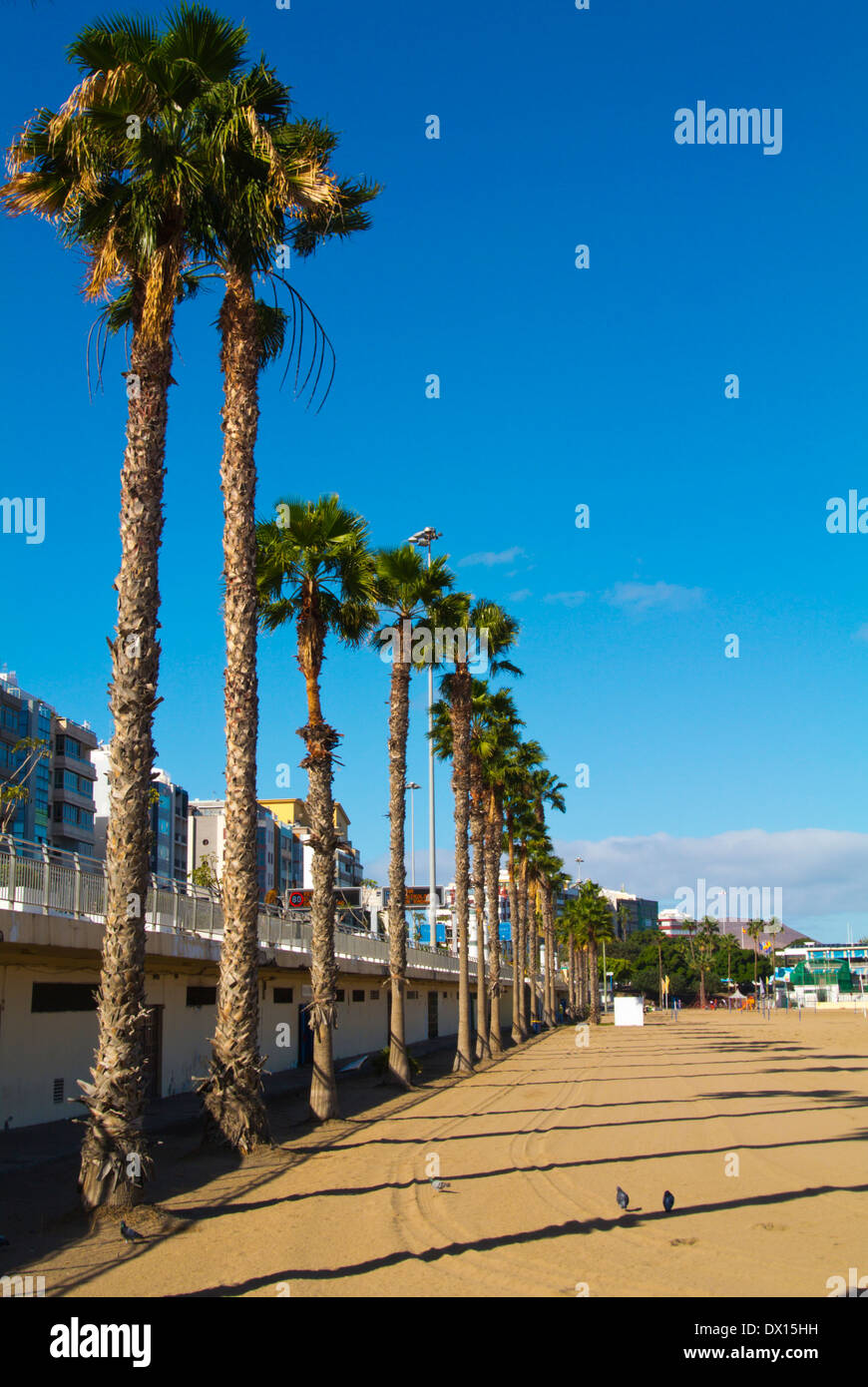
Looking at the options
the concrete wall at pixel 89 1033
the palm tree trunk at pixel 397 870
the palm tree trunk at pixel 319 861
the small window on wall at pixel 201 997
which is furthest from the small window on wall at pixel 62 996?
the palm tree trunk at pixel 397 870

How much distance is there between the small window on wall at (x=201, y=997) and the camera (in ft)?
91.7

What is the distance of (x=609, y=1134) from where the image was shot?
769 inches

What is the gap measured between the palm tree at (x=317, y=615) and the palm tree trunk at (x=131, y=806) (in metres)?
7.48

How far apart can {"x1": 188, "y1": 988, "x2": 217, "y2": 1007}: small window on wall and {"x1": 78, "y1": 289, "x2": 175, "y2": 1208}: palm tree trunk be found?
15.4m

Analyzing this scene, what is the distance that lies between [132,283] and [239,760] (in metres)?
6.68

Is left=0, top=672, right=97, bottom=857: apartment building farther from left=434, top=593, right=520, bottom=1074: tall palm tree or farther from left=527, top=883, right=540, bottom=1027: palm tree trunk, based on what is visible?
left=434, top=593, right=520, bottom=1074: tall palm tree

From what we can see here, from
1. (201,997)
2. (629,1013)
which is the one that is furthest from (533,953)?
(201,997)

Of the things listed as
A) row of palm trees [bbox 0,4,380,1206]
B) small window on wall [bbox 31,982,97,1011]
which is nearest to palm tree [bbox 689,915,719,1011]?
small window on wall [bbox 31,982,97,1011]

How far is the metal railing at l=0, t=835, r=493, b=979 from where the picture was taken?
1669 centimetres

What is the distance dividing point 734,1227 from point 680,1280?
2523mm

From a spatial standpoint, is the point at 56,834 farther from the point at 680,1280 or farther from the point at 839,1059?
the point at 680,1280

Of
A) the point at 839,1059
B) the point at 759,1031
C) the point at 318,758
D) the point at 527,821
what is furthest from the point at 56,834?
the point at 318,758

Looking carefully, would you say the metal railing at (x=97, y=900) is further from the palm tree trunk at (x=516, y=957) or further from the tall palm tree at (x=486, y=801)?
→ the palm tree trunk at (x=516, y=957)
